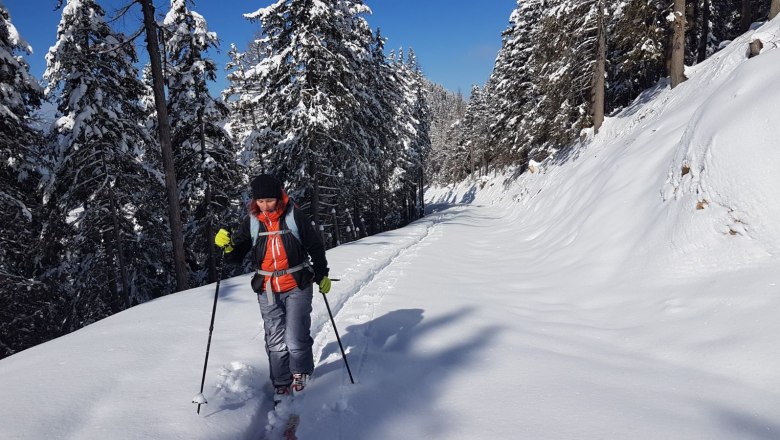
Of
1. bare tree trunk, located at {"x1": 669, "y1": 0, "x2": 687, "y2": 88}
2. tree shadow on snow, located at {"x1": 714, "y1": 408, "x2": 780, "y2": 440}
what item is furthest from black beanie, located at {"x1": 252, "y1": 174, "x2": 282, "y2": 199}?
bare tree trunk, located at {"x1": 669, "y1": 0, "x2": 687, "y2": 88}

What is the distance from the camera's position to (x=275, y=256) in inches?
156

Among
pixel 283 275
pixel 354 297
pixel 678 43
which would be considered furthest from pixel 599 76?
pixel 283 275

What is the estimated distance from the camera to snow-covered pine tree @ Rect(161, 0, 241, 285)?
1501cm

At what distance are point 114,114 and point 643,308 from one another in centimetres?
1503

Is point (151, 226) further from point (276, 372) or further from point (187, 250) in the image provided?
point (276, 372)

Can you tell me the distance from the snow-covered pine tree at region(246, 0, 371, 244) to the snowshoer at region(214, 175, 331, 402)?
12.1 m

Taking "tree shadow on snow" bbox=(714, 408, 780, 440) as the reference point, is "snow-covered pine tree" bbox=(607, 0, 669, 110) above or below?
above

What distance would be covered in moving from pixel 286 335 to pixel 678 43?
53.6 ft

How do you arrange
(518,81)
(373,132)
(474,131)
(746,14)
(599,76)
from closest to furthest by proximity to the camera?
(746,14), (599,76), (373,132), (518,81), (474,131)

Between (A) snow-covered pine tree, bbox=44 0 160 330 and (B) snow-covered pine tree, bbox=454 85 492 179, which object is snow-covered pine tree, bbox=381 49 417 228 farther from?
(B) snow-covered pine tree, bbox=454 85 492 179

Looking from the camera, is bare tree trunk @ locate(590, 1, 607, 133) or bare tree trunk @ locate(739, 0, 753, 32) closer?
bare tree trunk @ locate(590, 1, 607, 133)

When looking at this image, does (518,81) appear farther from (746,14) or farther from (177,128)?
(177,128)

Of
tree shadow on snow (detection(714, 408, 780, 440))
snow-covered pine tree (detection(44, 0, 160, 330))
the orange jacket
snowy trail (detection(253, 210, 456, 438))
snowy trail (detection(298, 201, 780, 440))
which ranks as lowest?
tree shadow on snow (detection(714, 408, 780, 440))

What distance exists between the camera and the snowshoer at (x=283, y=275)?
13.0 ft
